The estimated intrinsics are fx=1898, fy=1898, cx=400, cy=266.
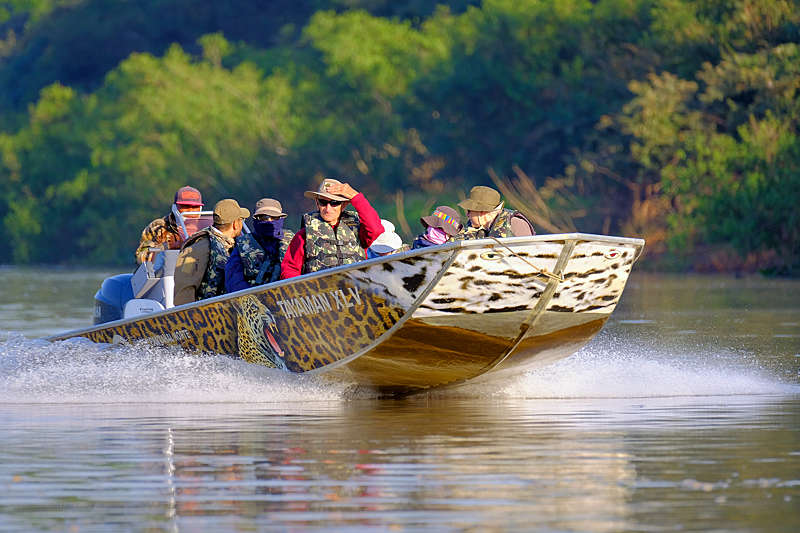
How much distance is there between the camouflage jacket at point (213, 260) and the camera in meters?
14.8

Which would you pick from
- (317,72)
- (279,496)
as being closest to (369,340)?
(279,496)

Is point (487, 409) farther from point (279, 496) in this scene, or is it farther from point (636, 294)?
point (636, 294)

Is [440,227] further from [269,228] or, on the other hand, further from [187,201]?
[187,201]

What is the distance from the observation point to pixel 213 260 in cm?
1477

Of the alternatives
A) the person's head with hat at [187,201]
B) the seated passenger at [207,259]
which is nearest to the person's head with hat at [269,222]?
the seated passenger at [207,259]

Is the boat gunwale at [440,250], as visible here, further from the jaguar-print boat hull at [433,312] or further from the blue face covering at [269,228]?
the blue face covering at [269,228]

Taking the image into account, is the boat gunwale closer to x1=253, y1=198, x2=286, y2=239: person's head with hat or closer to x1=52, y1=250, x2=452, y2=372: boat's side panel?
x1=52, y1=250, x2=452, y2=372: boat's side panel

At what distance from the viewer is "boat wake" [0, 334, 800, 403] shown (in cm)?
1402

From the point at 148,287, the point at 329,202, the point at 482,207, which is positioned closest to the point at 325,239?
the point at 329,202

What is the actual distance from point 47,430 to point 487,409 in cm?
301

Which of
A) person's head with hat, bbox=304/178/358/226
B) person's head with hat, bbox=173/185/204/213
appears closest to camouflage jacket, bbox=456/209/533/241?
person's head with hat, bbox=304/178/358/226

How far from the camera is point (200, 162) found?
222ft

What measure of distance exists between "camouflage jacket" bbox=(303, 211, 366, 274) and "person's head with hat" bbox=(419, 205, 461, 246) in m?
0.61

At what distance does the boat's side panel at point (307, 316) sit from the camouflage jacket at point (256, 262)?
0.46 meters
